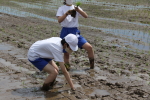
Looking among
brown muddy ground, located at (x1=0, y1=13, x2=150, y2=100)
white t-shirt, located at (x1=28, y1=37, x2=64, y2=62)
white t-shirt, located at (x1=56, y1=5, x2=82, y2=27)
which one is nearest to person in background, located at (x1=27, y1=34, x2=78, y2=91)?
white t-shirt, located at (x1=28, y1=37, x2=64, y2=62)

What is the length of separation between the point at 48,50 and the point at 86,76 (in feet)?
Answer: 4.46

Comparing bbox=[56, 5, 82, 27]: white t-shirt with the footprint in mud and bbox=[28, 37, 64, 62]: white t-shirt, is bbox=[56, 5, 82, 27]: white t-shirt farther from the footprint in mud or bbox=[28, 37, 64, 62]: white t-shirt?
the footprint in mud

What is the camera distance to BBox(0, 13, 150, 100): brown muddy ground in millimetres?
4492

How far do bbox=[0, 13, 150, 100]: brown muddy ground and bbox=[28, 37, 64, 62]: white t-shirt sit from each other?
26.5 inches

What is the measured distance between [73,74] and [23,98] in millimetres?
1543

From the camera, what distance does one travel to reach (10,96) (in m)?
4.38

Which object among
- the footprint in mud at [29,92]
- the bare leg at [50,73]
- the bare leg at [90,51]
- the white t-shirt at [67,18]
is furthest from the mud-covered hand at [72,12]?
the footprint in mud at [29,92]

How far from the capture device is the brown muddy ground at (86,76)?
449 cm

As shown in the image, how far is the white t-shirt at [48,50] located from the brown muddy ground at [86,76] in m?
0.67

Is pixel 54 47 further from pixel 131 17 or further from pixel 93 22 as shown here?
pixel 131 17

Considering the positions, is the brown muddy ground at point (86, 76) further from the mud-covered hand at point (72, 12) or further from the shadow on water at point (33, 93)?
the mud-covered hand at point (72, 12)

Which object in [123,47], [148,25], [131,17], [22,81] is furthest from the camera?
[131,17]

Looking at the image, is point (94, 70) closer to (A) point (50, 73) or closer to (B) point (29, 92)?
(A) point (50, 73)

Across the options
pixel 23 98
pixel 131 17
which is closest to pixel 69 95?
pixel 23 98
